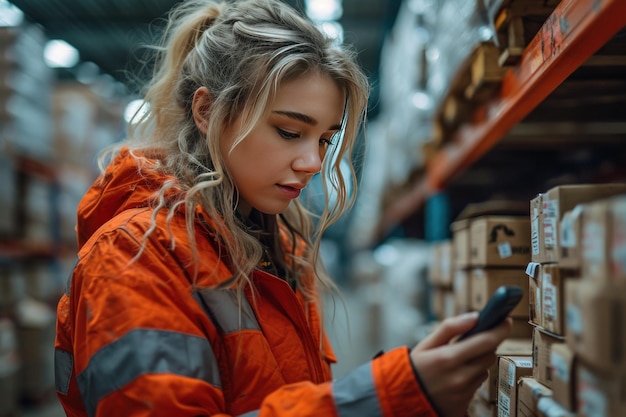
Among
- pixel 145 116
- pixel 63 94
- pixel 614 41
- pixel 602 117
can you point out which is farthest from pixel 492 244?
pixel 63 94

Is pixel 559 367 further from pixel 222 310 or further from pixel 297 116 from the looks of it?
pixel 297 116

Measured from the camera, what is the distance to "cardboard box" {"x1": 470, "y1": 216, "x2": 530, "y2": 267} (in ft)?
6.08

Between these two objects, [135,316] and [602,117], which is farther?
[602,117]

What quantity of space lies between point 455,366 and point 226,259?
64 centimetres

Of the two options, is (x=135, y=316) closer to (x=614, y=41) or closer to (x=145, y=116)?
(x=145, y=116)

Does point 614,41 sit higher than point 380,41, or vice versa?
point 380,41

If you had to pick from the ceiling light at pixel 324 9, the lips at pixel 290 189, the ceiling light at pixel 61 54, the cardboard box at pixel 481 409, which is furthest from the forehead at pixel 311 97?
the ceiling light at pixel 61 54

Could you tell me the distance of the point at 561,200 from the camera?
1.14 metres

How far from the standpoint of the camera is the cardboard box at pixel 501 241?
1.85m

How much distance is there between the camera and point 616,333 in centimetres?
84

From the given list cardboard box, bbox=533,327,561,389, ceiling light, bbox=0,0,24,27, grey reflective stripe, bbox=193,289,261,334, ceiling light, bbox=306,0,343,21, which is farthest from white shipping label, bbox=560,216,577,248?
ceiling light, bbox=306,0,343,21

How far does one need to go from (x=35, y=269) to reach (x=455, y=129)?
4348 mm

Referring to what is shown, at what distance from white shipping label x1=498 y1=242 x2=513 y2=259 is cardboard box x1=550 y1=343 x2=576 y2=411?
84cm

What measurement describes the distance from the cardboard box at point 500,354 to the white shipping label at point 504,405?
9cm
